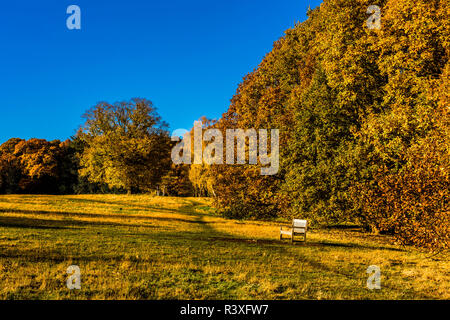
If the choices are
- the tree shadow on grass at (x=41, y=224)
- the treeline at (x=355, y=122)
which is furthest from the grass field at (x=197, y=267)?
the treeline at (x=355, y=122)

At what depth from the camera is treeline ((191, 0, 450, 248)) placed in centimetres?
1184

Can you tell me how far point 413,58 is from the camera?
606 inches

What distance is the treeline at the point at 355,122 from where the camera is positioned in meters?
11.9

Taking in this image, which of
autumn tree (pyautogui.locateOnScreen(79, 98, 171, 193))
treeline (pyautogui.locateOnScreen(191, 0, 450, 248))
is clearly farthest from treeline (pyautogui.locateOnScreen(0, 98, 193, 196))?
treeline (pyautogui.locateOnScreen(191, 0, 450, 248))

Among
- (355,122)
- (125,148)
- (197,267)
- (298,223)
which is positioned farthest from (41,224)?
(125,148)

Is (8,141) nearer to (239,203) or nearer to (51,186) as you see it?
(51,186)

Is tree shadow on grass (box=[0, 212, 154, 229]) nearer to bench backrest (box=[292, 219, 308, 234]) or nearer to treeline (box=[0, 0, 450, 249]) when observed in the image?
bench backrest (box=[292, 219, 308, 234])

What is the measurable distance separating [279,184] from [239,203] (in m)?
4.55

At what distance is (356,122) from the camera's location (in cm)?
2052

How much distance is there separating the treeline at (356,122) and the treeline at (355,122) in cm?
6

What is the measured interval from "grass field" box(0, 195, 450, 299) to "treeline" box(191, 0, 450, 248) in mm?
2099

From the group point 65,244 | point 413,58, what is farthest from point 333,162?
point 65,244
